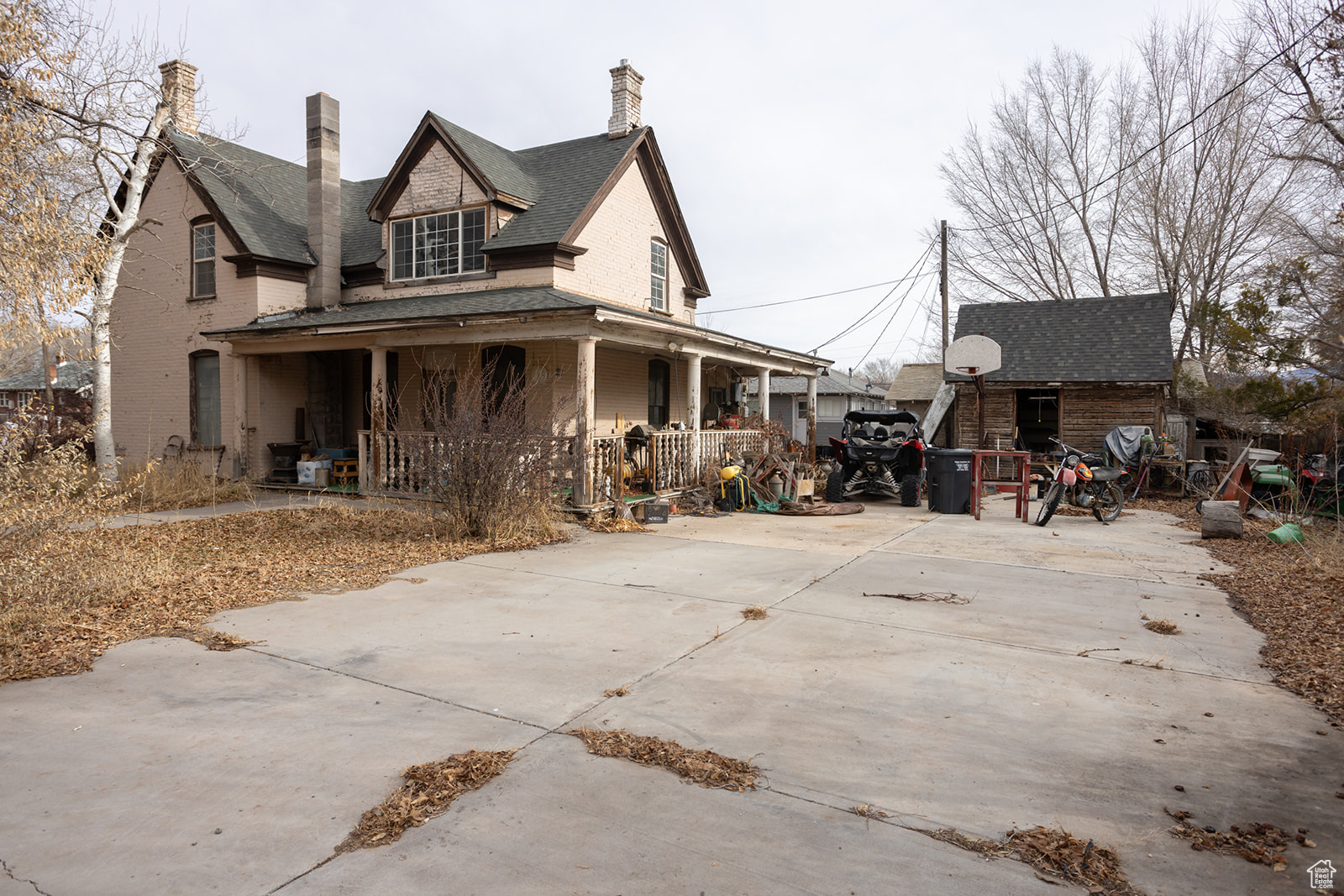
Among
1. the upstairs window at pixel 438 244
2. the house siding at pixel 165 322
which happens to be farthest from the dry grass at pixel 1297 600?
the house siding at pixel 165 322

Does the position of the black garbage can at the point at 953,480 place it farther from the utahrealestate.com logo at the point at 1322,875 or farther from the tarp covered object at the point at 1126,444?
the utahrealestate.com logo at the point at 1322,875

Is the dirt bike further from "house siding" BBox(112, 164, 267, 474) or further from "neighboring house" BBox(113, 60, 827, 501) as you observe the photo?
"house siding" BBox(112, 164, 267, 474)

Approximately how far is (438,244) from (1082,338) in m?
16.2

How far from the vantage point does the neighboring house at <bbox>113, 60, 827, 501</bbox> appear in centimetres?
1481

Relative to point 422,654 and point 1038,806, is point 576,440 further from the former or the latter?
point 1038,806

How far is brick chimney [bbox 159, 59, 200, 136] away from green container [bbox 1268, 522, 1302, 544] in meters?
21.7

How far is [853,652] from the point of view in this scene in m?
5.14

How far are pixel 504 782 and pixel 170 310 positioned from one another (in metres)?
18.4

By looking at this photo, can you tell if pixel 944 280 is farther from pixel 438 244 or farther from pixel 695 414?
pixel 438 244

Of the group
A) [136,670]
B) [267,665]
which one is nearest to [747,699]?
[267,665]

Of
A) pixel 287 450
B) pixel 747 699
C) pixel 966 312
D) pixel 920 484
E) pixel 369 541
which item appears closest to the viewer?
pixel 747 699

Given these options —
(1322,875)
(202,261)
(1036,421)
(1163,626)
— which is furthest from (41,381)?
(1322,875)

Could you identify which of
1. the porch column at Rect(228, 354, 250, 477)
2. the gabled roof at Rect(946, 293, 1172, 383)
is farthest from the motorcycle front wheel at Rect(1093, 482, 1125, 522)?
the porch column at Rect(228, 354, 250, 477)

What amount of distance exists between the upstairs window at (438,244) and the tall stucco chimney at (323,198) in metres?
1.57
